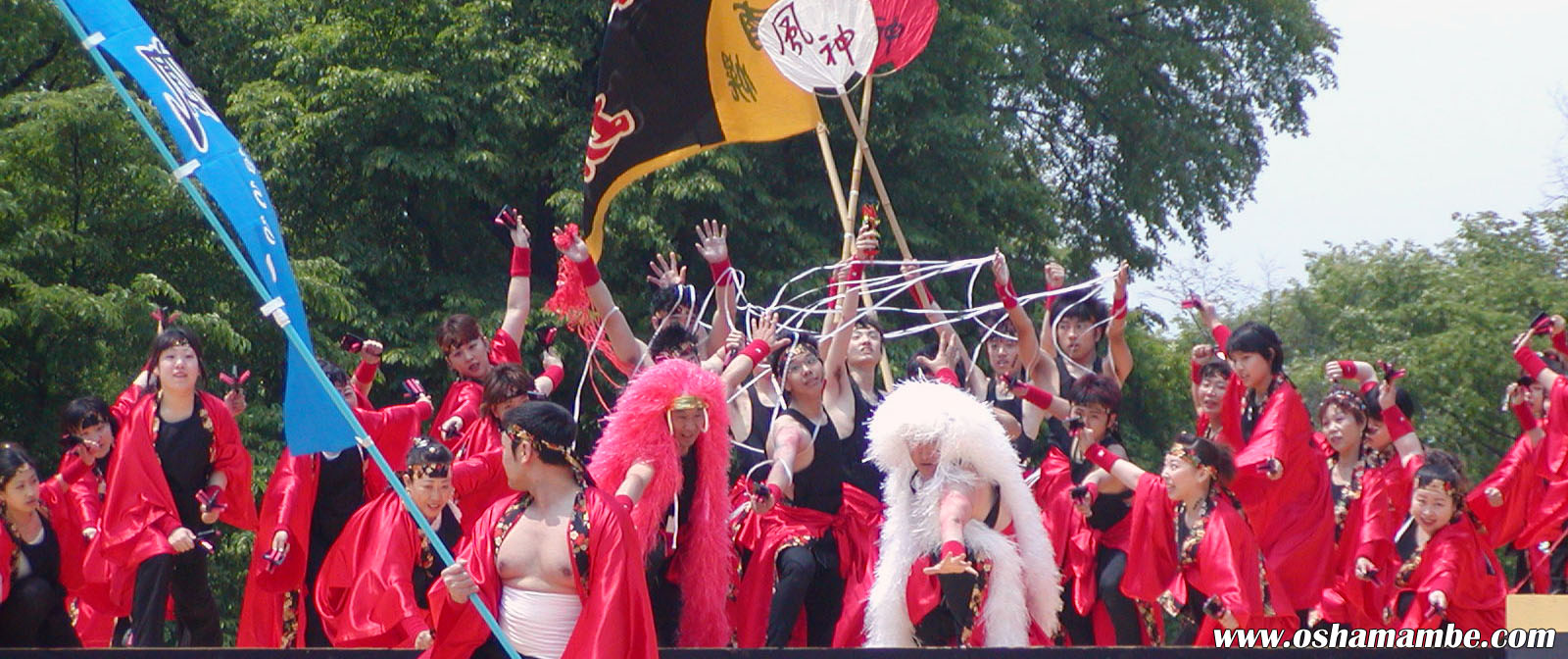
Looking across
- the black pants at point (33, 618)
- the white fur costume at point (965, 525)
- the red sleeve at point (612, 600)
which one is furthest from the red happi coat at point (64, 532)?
the white fur costume at point (965, 525)

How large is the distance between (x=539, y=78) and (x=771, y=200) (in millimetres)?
1948

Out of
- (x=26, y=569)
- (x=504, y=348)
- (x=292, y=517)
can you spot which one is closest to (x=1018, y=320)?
(x=504, y=348)

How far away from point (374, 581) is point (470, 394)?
38.3 inches

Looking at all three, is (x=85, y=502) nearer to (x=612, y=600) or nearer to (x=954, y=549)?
(x=612, y=600)

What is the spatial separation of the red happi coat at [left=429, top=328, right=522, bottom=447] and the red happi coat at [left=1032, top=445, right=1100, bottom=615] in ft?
6.81

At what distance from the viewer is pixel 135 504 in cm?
672

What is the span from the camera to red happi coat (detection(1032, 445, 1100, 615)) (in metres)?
7.05

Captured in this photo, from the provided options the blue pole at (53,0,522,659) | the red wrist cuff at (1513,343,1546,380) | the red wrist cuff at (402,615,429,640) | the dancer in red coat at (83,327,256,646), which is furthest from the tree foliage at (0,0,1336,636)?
the red wrist cuff at (1513,343,1546,380)

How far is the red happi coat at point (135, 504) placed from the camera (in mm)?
6707

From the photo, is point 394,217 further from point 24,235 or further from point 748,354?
point 748,354

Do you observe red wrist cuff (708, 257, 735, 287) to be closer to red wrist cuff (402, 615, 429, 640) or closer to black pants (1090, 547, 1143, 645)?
black pants (1090, 547, 1143, 645)

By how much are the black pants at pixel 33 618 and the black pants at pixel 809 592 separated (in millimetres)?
2395

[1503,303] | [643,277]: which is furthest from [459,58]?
[1503,303]

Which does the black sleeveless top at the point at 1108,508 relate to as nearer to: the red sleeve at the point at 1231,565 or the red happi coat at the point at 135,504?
the red sleeve at the point at 1231,565
